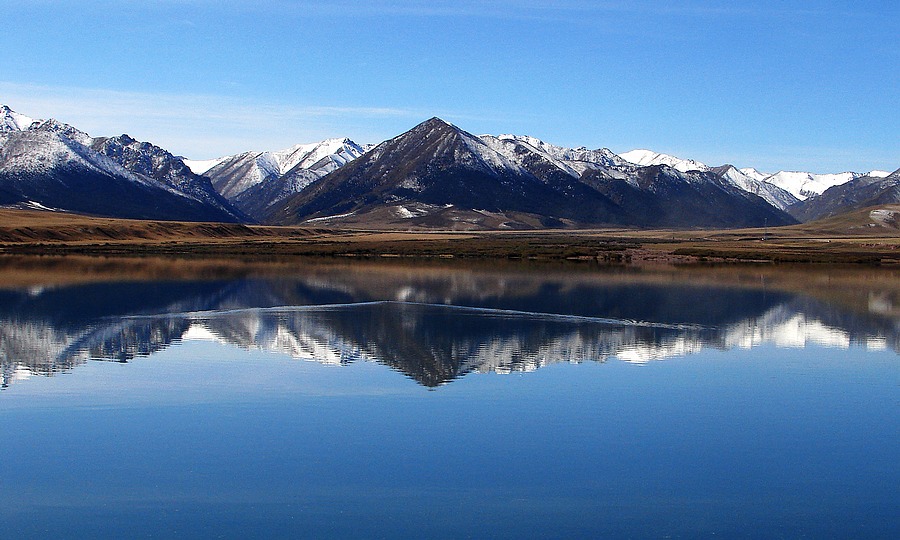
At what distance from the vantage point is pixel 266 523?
20.2 m

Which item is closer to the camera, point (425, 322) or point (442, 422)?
point (442, 422)

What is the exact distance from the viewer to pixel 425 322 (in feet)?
177

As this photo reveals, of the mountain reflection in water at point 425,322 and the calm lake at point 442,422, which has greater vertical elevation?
the mountain reflection in water at point 425,322

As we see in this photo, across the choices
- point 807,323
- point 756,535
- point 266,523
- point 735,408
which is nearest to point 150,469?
point 266,523

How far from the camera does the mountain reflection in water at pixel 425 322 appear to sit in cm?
4209

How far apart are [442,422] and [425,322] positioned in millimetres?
24799

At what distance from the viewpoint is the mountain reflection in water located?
42094 mm

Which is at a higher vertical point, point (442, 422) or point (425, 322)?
point (425, 322)

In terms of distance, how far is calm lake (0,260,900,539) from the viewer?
20984 mm

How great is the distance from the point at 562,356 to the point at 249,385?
46.6 feet

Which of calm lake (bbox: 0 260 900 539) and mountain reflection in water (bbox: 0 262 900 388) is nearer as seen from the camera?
calm lake (bbox: 0 260 900 539)

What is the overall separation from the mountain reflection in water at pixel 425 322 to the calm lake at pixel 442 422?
301mm

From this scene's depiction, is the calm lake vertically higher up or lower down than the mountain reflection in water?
lower down

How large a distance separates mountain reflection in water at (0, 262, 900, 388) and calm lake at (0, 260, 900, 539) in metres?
0.30
